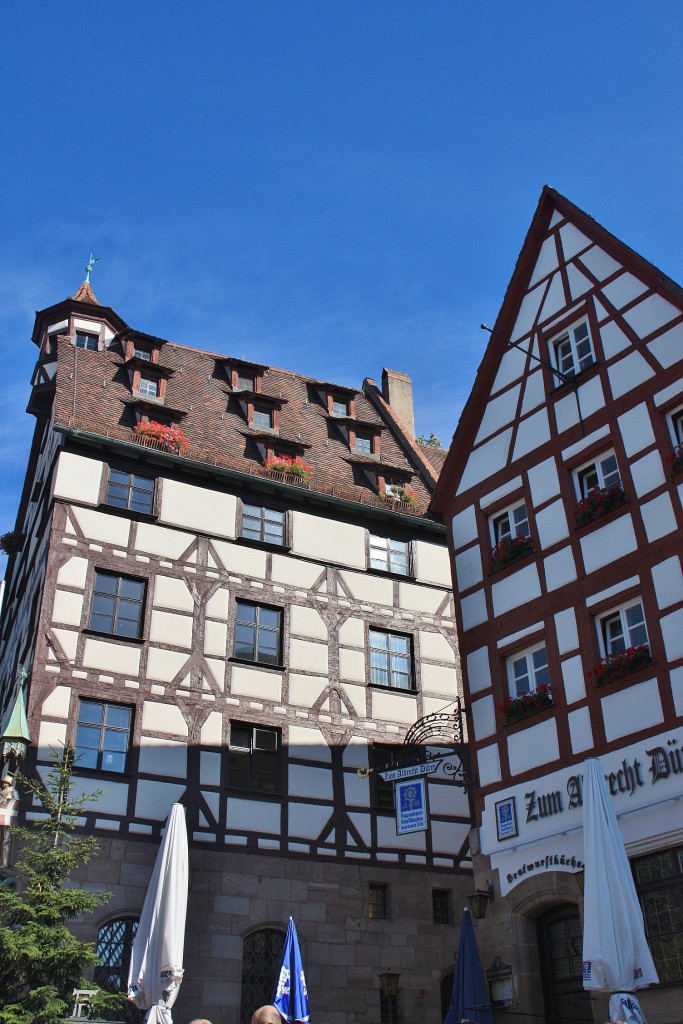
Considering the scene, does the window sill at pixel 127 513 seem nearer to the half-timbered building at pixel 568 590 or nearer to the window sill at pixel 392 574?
the window sill at pixel 392 574

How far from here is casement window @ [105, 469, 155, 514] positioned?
72.7 ft

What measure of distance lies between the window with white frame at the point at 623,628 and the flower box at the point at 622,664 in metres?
0.16

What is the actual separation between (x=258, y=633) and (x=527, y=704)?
25.1 feet

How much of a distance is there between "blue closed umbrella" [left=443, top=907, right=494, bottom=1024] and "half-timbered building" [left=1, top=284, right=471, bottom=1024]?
4.85 m

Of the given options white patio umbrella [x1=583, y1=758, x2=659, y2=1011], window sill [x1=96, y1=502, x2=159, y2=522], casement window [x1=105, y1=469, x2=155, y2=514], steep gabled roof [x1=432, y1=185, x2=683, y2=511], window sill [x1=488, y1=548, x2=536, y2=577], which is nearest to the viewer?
white patio umbrella [x1=583, y1=758, x2=659, y2=1011]

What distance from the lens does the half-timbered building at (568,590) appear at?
47.3 feet

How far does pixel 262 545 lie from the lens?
23.5m

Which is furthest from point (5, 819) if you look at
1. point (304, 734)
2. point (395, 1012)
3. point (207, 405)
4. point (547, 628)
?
point (207, 405)

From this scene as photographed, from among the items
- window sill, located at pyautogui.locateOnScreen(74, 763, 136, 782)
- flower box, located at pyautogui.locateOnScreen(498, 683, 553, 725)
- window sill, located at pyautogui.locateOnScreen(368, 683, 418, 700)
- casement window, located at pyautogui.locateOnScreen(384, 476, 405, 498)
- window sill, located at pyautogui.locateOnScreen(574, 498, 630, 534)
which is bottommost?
flower box, located at pyautogui.locateOnScreen(498, 683, 553, 725)

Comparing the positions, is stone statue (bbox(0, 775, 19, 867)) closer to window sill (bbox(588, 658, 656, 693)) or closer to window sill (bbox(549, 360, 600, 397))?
window sill (bbox(588, 658, 656, 693))

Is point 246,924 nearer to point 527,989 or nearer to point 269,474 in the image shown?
point 527,989

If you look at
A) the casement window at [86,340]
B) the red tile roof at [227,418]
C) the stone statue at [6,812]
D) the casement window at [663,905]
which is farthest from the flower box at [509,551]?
the casement window at [86,340]

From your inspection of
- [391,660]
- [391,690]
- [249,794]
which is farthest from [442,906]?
[391,660]

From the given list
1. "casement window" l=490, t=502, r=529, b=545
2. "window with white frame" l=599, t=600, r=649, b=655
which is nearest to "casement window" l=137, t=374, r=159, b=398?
"casement window" l=490, t=502, r=529, b=545
